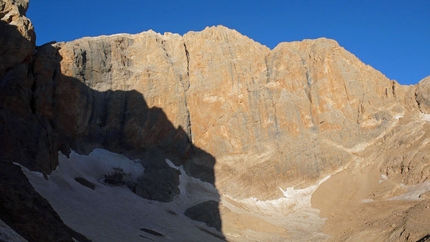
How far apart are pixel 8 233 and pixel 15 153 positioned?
15836 millimetres

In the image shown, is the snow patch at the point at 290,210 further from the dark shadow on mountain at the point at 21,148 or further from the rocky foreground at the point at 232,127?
the dark shadow on mountain at the point at 21,148

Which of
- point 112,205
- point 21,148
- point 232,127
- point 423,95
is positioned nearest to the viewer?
point 21,148

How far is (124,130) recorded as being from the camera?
165 ft

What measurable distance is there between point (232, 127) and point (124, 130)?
13258mm

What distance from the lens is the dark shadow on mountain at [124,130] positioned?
132ft

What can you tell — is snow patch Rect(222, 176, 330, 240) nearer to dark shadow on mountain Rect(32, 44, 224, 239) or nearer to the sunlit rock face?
the sunlit rock face

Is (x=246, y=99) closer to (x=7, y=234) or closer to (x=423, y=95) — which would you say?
(x=423, y=95)

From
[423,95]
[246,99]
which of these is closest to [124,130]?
[246,99]

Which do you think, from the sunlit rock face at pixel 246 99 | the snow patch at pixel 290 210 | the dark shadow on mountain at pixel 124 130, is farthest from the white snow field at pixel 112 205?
the sunlit rock face at pixel 246 99

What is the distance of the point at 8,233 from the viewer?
1483 cm

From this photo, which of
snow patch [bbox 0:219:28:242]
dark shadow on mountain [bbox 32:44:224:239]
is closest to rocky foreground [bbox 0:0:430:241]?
dark shadow on mountain [bbox 32:44:224:239]

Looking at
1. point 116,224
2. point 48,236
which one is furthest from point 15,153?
point 48,236

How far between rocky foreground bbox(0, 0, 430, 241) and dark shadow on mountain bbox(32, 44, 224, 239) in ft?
0.47

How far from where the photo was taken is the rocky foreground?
35.6m
